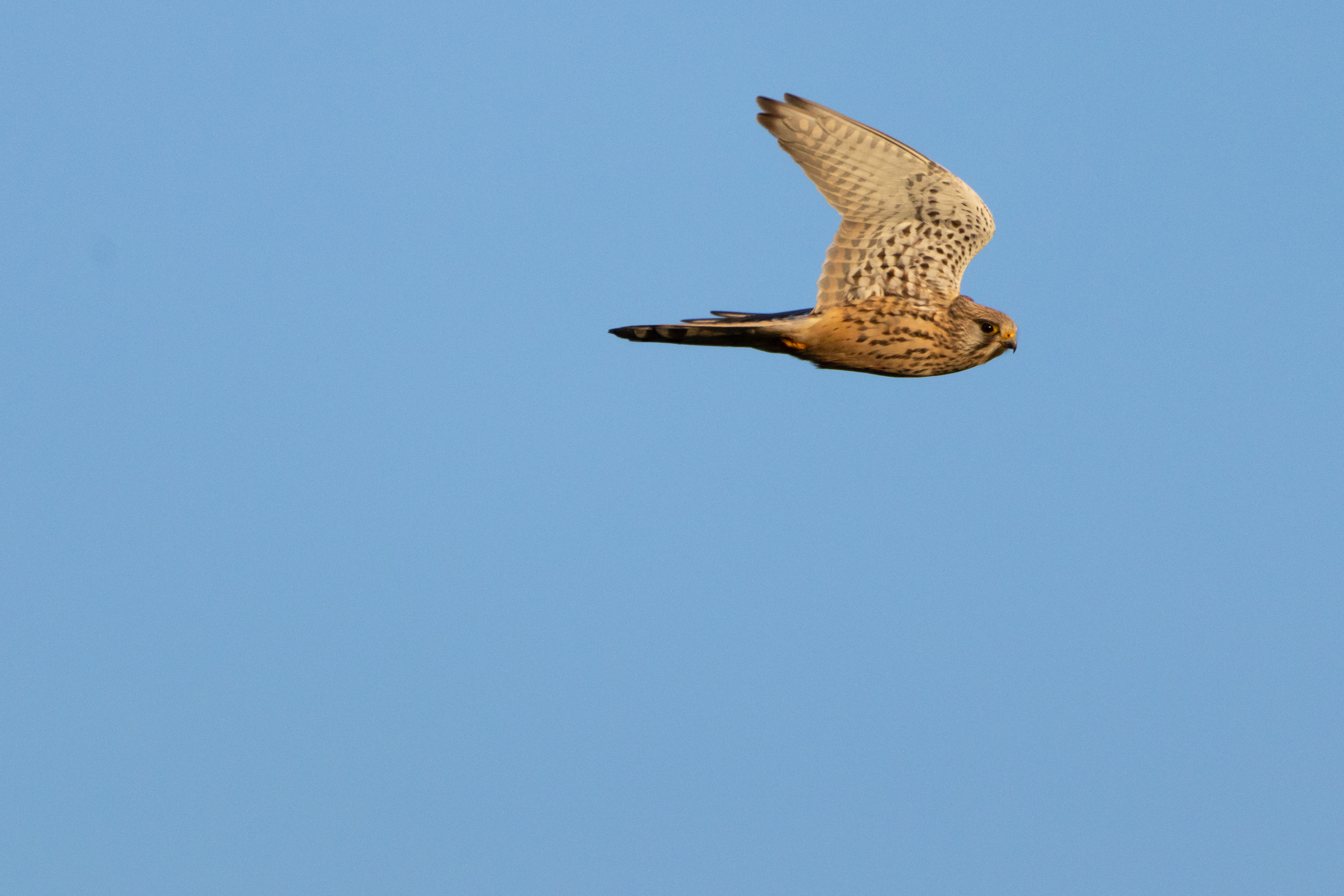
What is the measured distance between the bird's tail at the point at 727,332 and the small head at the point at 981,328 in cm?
114

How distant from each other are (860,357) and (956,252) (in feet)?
3.83

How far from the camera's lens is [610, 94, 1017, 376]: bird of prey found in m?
10.1

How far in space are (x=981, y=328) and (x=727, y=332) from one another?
76.7 inches

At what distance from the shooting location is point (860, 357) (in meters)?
10.4

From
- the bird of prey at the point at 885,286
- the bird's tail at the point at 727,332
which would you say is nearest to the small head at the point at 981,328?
the bird of prey at the point at 885,286

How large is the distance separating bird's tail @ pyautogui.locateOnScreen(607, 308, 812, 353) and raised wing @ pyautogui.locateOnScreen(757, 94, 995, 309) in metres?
0.45

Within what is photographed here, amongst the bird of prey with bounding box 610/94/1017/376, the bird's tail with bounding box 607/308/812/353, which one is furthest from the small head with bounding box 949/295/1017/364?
the bird's tail with bounding box 607/308/812/353

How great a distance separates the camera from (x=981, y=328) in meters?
10.5

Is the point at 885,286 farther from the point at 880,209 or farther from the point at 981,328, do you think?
the point at 981,328

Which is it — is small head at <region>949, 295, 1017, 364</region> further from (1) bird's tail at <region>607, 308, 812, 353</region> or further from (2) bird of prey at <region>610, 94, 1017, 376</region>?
(1) bird's tail at <region>607, 308, 812, 353</region>

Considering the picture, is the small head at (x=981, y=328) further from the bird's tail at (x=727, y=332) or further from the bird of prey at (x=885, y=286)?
the bird's tail at (x=727, y=332)

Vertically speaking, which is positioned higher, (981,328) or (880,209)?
(880,209)

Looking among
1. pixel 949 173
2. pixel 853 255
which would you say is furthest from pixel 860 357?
pixel 949 173

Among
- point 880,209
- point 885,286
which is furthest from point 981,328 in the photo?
point 880,209
